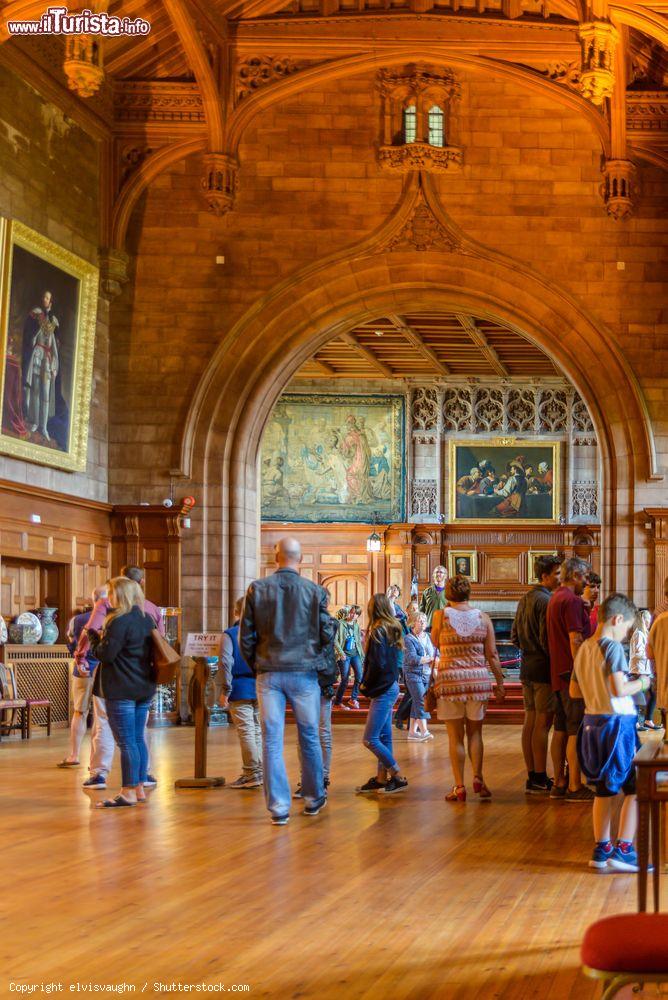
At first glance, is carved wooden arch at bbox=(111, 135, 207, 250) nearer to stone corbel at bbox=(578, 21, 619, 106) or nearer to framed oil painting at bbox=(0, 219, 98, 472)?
framed oil painting at bbox=(0, 219, 98, 472)

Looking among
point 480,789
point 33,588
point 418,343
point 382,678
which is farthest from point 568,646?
point 418,343

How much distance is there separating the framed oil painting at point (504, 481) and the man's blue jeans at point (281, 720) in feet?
59.8

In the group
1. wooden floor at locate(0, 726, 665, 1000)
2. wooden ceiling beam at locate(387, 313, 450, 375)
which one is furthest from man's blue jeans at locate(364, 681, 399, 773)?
wooden ceiling beam at locate(387, 313, 450, 375)

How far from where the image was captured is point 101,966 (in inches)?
170

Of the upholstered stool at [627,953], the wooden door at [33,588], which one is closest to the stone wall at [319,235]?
the wooden door at [33,588]

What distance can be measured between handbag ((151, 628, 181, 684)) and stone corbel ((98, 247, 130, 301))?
896 cm

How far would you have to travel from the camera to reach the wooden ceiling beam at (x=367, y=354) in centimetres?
2264

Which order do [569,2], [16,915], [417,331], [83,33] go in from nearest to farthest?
[16,915] < [83,33] < [569,2] < [417,331]

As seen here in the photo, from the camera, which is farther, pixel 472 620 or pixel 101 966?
pixel 472 620

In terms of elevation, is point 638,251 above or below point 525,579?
above

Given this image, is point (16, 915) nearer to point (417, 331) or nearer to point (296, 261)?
point (296, 261)

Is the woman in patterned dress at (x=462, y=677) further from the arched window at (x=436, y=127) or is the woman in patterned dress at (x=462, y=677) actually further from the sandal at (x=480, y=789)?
the arched window at (x=436, y=127)

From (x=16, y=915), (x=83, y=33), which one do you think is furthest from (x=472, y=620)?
(x=83, y=33)

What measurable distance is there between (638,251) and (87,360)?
22.5 feet
